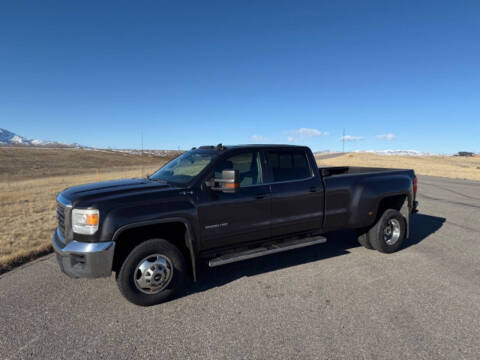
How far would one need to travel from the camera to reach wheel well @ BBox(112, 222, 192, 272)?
3.44m

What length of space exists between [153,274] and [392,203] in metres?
4.50

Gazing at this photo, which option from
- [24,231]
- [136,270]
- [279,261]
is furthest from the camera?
[24,231]

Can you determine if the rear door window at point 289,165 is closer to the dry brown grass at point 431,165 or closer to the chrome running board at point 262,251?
the chrome running board at point 262,251

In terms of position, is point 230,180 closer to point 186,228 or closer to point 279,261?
point 186,228

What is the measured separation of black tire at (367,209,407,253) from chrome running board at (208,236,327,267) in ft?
4.22

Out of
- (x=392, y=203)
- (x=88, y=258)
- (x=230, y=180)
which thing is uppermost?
(x=230, y=180)

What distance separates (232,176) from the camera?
3352mm

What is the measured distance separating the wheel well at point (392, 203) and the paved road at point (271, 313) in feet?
3.19

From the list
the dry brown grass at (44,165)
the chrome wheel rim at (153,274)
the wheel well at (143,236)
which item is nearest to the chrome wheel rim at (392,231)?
the wheel well at (143,236)

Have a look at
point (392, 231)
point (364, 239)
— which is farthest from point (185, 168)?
point (392, 231)

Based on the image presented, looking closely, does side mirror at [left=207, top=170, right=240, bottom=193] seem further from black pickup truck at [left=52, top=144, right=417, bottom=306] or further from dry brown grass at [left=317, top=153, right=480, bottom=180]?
dry brown grass at [left=317, top=153, right=480, bottom=180]

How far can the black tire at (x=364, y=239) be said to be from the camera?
5172mm

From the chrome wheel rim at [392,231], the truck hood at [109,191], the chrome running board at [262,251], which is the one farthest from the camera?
the chrome wheel rim at [392,231]

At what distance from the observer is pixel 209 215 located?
3.64 m
